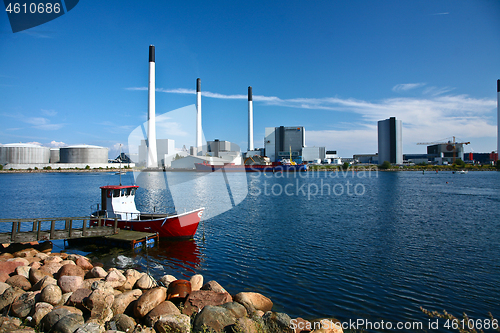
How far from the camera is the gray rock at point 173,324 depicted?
782 centimetres

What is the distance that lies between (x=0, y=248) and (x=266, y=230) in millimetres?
17906

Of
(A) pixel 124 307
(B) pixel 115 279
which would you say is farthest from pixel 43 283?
(A) pixel 124 307

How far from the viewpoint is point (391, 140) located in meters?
182

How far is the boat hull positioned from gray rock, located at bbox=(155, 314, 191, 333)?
12454 mm

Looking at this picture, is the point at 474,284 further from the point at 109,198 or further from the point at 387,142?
the point at 387,142

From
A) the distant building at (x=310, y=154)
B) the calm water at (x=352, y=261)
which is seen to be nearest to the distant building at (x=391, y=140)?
the distant building at (x=310, y=154)

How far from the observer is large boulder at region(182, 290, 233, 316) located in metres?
9.32

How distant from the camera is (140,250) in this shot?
19375 millimetres

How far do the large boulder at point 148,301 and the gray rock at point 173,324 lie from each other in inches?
43.7

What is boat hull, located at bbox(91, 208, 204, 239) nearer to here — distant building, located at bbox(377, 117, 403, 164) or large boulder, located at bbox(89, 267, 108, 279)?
large boulder, located at bbox(89, 267, 108, 279)

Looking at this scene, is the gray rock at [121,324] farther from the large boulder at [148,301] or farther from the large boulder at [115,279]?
the large boulder at [115,279]

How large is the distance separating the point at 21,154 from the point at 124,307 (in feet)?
650

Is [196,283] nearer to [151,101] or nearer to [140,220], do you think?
[140,220]

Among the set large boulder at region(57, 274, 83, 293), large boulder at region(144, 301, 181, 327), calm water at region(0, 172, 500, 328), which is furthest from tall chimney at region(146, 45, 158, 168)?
large boulder at region(144, 301, 181, 327)
